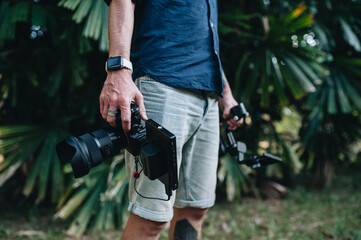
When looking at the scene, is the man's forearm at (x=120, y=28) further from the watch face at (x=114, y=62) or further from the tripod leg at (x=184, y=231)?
the tripod leg at (x=184, y=231)

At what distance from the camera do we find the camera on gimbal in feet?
2.49

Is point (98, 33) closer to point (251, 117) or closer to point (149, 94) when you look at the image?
point (149, 94)

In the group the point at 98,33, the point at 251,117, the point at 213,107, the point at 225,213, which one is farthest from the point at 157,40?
the point at 225,213

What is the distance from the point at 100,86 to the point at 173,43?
4.53 ft

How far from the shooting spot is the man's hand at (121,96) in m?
0.77

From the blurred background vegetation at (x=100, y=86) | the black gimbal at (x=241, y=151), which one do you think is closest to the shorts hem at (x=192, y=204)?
the black gimbal at (x=241, y=151)

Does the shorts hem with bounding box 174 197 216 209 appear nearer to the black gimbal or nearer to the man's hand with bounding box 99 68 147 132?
the black gimbal

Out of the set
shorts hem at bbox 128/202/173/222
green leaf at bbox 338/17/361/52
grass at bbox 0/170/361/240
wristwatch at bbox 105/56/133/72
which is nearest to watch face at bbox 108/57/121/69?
wristwatch at bbox 105/56/133/72

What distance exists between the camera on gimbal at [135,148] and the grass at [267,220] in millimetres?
1326

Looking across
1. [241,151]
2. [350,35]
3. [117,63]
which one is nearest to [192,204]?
[241,151]

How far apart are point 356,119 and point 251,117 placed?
3.47ft

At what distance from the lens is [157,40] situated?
93 centimetres

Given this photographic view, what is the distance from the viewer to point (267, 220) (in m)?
2.27

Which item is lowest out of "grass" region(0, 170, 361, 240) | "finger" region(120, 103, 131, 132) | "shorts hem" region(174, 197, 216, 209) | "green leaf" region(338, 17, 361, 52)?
"grass" region(0, 170, 361, 240)
